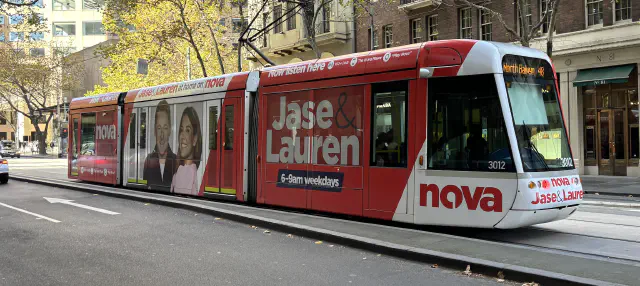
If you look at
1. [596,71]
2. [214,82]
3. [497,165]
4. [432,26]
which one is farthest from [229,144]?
[432,26]

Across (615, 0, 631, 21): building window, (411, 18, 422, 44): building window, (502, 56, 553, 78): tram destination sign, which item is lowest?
(502, 56, 553, 78): tram destination sign

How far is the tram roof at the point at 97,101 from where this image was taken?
16.4 metres

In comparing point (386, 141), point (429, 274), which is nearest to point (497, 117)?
point (386, 141)

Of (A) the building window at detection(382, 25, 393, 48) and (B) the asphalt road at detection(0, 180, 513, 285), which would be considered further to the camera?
(A) the building window at detection(382, 25, 393, 48)

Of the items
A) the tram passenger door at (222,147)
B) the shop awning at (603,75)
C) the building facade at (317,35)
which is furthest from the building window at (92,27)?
the tram passenger door at (222,147)

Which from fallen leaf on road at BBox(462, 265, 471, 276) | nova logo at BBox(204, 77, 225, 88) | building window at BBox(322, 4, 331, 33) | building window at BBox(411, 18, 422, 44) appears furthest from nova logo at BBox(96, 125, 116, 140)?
building window at BBox(322, 4, 331, 33)

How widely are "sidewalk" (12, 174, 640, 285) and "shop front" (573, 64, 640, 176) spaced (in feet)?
53.0

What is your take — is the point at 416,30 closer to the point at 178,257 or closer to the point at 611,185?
the point at 611,185

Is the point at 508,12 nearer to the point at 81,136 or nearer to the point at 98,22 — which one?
the point at 81,136

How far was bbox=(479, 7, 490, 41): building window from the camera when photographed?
24.0 m

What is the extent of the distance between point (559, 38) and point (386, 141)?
16741mm

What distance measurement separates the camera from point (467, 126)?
300 inches

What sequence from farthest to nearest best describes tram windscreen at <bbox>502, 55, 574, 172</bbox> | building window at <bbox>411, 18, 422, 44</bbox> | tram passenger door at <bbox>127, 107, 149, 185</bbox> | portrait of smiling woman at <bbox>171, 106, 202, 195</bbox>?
building window at <bbox>411, 18, 422, 44</bbox>
tram passenger door at <bbox>127, 107, 149, 185</bbox>
portrait of smiling woman at <bbox>171, 106, 202, 195</bbox>
tram windscreen at <bbox>502, 55, 574, 172</bbox>

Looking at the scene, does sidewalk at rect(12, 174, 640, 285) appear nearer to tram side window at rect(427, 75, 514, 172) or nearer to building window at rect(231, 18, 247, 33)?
tram side window at rect(427, 75, 514, 172)
